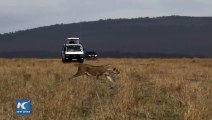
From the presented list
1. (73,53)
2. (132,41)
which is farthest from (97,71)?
(132,41)

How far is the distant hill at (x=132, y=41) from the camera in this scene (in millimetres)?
163125

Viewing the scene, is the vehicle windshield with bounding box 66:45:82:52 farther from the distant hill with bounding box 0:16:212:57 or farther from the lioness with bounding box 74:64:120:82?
the distant hill with bounding box 0:16:212:57

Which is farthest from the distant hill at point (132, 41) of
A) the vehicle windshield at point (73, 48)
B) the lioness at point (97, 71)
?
the lioness at point (97, 71)

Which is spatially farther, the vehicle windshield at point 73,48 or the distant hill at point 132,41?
the distant hill at point 132,41

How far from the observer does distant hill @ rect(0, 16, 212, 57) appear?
16312 centimetres

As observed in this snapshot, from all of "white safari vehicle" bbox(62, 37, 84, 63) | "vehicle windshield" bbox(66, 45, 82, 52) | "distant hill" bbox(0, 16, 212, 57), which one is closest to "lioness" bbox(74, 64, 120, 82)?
"white safari vehicle" bbox(62, 37, 84, 63)

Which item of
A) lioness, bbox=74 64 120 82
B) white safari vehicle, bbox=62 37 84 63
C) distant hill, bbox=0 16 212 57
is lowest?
distant hill, bbox=0 16 212 57

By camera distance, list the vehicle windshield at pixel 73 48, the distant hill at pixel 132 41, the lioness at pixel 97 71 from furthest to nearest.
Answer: the distant hill at pixel 132 41 → the vehicle windshield at pixel 73 48 → the lioness at pixel 97 71

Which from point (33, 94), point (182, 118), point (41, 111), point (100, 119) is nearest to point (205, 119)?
point (182, 118)

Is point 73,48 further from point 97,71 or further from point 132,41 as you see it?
point 132,41

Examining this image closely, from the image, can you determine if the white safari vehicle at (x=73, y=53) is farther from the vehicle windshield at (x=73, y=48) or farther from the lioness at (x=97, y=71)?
the lioness at (x=97, y=71)

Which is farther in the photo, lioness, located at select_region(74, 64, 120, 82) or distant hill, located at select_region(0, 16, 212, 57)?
distant hill, located at select_region(0, 16, 212, 57)

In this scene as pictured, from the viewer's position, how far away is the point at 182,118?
992cm

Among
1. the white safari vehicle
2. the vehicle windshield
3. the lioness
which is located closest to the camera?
the lioness
